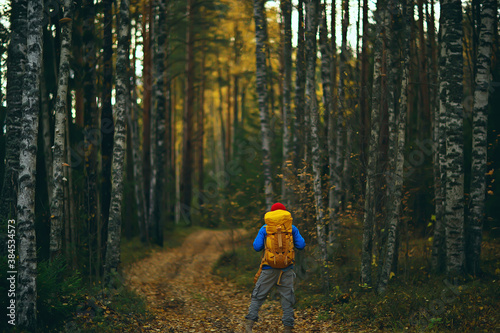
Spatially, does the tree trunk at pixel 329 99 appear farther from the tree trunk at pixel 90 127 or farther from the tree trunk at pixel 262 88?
the tree trunk at pixel 90 127

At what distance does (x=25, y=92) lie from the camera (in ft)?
19.8

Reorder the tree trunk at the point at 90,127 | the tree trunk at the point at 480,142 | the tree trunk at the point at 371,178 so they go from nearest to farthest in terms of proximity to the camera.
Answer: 1. the tree trunk at the point at 371,178
2. the tree trunk at the point at 480,142
3. the tree trunk at the point at 90,127

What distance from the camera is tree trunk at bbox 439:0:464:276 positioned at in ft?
28.2

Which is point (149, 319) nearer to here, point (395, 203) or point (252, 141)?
point (395, 203)

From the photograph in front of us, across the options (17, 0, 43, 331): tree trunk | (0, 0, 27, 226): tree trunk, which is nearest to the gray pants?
(17, 0, 43, 331): tree trunk

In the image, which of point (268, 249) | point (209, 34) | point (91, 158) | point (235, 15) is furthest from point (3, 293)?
point (209, 34)

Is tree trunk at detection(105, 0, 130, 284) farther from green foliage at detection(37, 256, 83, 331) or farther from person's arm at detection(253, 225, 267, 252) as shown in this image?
person's arm at detection(253, 225, 267, 252)

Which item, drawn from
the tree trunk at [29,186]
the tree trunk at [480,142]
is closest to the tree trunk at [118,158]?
the tree trunk at [29,186]

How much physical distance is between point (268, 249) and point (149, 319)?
3.30 meters

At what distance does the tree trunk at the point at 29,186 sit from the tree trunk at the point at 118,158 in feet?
11.8

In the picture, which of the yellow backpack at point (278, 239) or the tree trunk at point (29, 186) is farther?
the yellow backpack at point (278, 239)

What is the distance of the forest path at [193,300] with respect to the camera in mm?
7973

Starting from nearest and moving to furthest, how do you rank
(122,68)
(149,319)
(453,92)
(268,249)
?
(268,249) → (149,319) → (453,92) → (122,68)

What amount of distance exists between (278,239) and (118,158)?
507 centimetres
